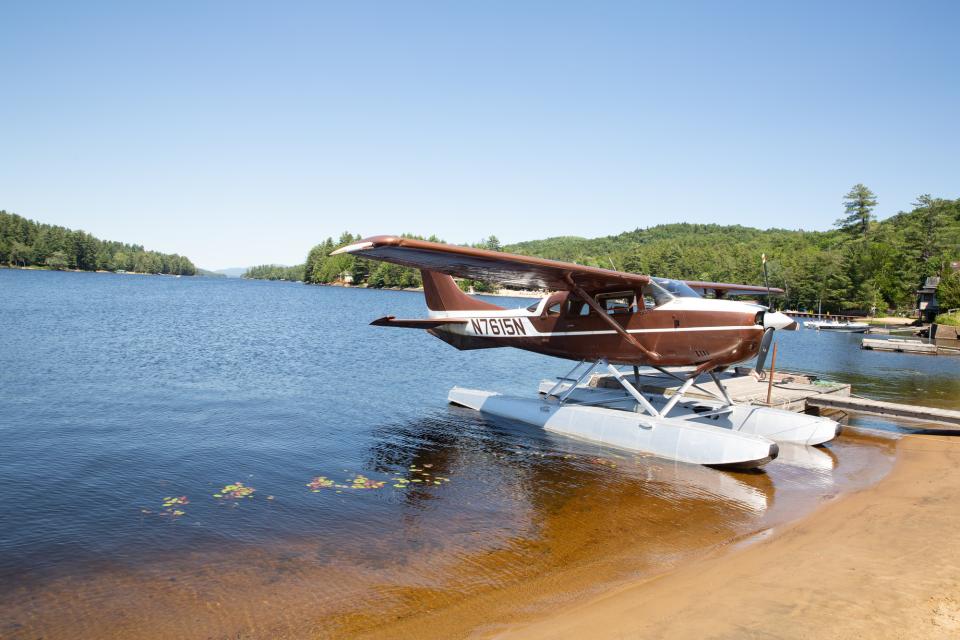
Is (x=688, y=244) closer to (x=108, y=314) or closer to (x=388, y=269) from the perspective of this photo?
(x=388, y=269)

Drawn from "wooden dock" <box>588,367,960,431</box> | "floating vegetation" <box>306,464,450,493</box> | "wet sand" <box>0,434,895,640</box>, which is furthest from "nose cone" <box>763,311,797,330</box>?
"floating vegetation" <box>306,464,450,493</box>

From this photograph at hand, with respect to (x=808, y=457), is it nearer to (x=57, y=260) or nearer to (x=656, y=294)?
(x=656, y=294)

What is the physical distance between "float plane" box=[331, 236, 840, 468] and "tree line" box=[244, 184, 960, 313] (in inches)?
842

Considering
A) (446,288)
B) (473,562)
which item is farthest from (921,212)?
(473,562)

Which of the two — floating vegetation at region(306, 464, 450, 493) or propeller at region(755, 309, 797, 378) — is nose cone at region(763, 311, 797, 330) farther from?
floating vegetation at region(306, 464, 450, 493)

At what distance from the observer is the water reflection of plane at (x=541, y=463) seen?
770 centimetres

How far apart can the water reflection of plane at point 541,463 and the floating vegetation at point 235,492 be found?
1832mm

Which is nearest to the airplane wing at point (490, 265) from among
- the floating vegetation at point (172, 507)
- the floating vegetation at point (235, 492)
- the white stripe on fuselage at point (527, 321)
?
the white stripe on fuselage at point (527, 321)

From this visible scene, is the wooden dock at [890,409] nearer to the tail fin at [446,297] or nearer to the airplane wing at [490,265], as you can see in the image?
the airplane wing at [490,265]

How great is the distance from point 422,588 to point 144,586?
228 centimetres

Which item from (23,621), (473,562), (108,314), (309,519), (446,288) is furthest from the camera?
(108,314)

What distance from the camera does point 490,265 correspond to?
930 cm

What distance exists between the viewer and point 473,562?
18.0 ft

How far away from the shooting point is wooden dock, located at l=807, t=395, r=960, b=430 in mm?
11453
